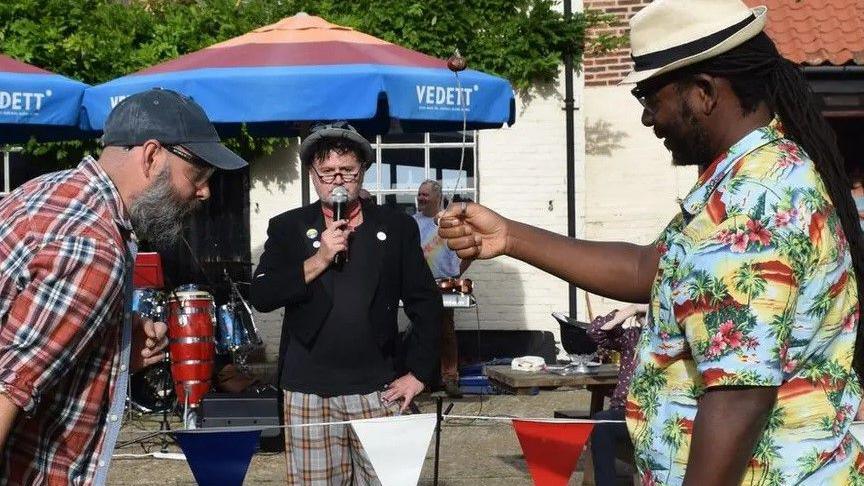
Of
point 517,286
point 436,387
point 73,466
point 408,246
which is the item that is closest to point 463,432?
point 436,387

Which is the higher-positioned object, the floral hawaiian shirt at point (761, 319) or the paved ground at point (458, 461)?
the floral hawaiian shirt at point (761, 319)

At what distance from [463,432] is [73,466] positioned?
723 cm

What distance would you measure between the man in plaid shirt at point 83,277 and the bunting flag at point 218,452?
8.08 ft

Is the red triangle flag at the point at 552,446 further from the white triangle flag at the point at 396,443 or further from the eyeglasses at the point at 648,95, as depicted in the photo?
the eyeglasses at the point at 648,95

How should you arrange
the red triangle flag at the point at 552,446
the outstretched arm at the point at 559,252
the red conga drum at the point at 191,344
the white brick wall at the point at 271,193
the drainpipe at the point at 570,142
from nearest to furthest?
the outstretched arm at the point at 559,252 → the red triangle flag at the point at 552,446 → the red conga drum at the point at 191,344 → the white brick wall at the point at 271,193 → the drainpipe at the point at 570,142

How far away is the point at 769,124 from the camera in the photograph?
103 inches

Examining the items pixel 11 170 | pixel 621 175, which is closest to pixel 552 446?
pixel 621 175

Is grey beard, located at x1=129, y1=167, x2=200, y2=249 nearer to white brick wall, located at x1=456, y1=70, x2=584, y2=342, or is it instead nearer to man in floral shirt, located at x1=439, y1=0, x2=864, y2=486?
man in floral shirt, located at x1=439, y1=0, x2=864, y2=486

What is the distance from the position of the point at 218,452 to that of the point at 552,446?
4.95 feet

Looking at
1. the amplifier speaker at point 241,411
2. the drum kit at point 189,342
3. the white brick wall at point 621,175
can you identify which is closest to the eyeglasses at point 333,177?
Answer: the amplifier speaker at point 241,411

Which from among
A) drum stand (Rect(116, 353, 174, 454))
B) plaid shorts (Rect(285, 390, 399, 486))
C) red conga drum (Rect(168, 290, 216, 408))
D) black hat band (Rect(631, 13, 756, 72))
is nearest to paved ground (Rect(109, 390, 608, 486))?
drum stand (Rect(116, 353, 174, 454))

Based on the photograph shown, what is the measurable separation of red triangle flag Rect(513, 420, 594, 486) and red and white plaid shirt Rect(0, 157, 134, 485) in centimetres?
309

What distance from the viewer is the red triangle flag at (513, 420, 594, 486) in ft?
19.4

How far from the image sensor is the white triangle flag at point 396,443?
520 cm
